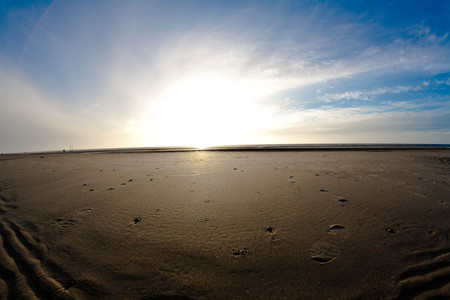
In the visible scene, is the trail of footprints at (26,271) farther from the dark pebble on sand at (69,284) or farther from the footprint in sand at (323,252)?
the footprint in sand at (323,252)

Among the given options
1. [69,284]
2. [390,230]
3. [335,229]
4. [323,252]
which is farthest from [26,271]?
[390,230]

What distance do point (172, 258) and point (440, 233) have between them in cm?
467

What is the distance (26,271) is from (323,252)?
417 cm

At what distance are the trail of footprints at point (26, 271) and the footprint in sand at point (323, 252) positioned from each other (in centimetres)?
313

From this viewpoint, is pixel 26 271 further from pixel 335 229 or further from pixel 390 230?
A: pixel 390 230

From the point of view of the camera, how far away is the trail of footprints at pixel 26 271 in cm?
198

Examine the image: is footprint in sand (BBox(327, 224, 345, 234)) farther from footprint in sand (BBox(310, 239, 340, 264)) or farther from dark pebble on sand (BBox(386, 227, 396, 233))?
dark pebble on sand (BBox(386, 227, 396, 233))

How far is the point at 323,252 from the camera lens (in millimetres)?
2617

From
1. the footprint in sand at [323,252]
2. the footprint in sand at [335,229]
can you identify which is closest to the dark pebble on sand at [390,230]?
the footprint in sand at [335,229]

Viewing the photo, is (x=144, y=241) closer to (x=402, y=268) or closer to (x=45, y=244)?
(x=45, y=244)

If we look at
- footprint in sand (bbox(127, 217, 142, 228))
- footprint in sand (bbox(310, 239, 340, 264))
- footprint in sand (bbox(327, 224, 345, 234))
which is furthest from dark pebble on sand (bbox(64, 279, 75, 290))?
footprint in sand (bbox(327, 224, 345, 234))

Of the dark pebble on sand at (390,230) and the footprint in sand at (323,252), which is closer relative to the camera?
the footprint in sand at (323,252)

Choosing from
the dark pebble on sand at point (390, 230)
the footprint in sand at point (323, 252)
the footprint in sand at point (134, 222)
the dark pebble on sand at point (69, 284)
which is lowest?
the footprint in sand at point (323, 252)

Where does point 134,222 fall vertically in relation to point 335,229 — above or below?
above
